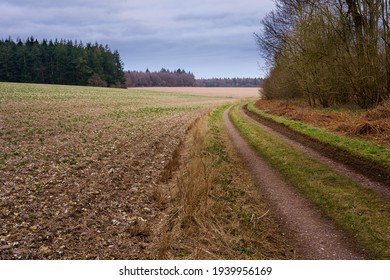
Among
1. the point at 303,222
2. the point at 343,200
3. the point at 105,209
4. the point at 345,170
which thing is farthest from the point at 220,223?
the point at 345,170

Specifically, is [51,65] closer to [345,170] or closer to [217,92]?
[217,92]

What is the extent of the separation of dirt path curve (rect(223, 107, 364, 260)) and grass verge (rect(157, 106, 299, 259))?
279 millimetres

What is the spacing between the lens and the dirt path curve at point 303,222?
18.1 feet

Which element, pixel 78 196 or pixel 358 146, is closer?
pixel 78 196

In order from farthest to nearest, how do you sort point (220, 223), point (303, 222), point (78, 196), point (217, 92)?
point (217, 92) < point (78, 196) < point (220, 223) < point (303, 222)

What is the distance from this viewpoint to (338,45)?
2298 centimetres

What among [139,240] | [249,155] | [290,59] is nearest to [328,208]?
[139,240]

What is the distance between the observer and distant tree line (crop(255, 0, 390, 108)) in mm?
19656

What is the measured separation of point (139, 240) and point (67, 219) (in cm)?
203

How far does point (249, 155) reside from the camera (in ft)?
43.3

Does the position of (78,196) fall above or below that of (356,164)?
below

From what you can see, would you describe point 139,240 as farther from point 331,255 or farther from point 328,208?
point 328,208

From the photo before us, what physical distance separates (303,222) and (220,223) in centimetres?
183

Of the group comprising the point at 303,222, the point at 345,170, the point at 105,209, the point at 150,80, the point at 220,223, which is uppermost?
the point at 150,80
